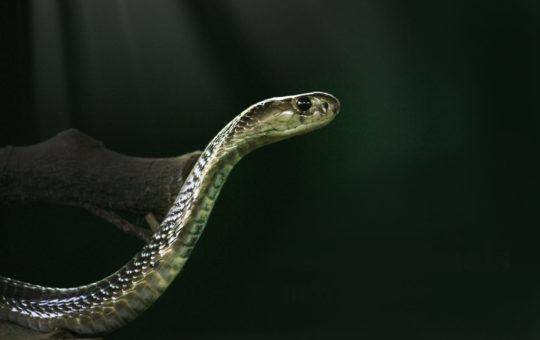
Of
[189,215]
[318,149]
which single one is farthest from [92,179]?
[318,149]

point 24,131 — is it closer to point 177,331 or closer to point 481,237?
point 177,331

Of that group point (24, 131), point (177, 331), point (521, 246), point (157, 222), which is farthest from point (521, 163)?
point (24, 131)

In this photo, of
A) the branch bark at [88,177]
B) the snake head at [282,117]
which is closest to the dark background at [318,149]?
the branch bark at [88,177]

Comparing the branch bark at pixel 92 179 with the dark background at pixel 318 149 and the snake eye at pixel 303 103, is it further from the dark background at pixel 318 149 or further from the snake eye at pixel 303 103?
→ the dark background at pixel 318 149

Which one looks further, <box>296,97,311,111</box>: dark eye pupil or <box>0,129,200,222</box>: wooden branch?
<box>0,129,200,222</box>: wooden branch

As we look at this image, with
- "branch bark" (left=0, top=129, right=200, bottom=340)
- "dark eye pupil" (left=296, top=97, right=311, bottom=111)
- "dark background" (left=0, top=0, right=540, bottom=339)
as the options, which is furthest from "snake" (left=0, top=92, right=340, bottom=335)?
"dark background" (left=0, top=0, right=540, bottom=339)

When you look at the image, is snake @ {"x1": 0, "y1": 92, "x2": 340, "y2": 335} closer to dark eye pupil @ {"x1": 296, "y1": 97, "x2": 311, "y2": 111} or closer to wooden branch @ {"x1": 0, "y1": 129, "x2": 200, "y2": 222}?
dark eye pupil @ {"x1": 296, "y1": 97, "x2": 311, "y2": 111}
